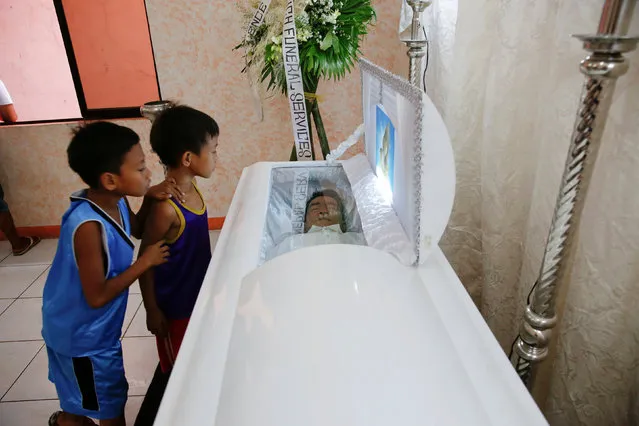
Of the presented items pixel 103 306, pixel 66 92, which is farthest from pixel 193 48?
pixel 103 306

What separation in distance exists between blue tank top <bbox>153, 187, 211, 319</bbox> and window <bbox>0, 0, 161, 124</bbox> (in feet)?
6.50

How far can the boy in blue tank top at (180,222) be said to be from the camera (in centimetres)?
125

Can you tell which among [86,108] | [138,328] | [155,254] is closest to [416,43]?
[155,254]

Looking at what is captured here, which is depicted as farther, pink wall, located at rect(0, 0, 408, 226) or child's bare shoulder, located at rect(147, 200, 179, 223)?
pink wall, located at rect(0, 0, 408, 226)

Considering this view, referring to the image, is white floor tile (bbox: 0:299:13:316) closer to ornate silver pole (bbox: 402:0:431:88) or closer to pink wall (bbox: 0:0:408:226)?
pink wall (bbox: 0:0:408:226)

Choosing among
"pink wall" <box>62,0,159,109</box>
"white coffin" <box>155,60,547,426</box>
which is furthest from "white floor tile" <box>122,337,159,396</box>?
"pink wall" <box>62,0,159,109</box>

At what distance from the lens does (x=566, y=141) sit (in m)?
0.86

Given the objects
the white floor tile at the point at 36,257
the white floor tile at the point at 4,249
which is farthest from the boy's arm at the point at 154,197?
the white floor tile at the point at 4,249

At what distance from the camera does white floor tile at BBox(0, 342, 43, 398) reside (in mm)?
1846

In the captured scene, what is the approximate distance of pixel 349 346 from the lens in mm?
672

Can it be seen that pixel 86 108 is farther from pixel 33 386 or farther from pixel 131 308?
pixel 33 386

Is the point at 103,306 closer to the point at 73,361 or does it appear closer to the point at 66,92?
the point at 73,361

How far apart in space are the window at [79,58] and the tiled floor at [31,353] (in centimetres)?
115

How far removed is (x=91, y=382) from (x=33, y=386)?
0.82 m
